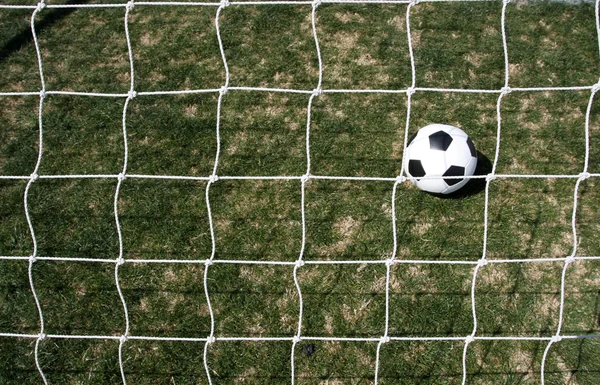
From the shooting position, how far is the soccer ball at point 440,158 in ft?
9.37

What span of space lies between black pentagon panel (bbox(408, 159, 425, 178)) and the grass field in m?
0.23

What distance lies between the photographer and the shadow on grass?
375 cm

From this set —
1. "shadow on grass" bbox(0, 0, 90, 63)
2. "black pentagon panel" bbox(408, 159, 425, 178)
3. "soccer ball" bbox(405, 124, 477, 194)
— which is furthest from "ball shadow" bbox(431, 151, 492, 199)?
"shadow on grass" bbox(0, 0, 90, 63)

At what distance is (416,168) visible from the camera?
2.91 metres

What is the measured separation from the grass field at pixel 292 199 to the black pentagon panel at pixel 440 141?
0.36 meters

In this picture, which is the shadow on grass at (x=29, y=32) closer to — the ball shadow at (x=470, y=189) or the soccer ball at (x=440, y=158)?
the soccer ball at (x=440, y=158)

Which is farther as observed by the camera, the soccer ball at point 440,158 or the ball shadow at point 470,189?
the ball shadow at point 470,189

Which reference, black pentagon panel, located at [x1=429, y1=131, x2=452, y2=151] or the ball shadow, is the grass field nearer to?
the ball shadow

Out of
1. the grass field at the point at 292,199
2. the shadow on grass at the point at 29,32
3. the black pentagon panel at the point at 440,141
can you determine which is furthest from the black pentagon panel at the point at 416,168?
the shadow on grass at the point at 29,32

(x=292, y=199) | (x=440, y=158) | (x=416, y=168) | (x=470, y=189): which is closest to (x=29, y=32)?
(x=292, y=199)

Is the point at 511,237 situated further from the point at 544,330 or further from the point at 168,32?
the point at 168,32

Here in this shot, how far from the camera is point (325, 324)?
278cm

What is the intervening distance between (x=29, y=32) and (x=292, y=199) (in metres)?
2.44

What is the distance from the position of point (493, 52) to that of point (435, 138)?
1197mm
